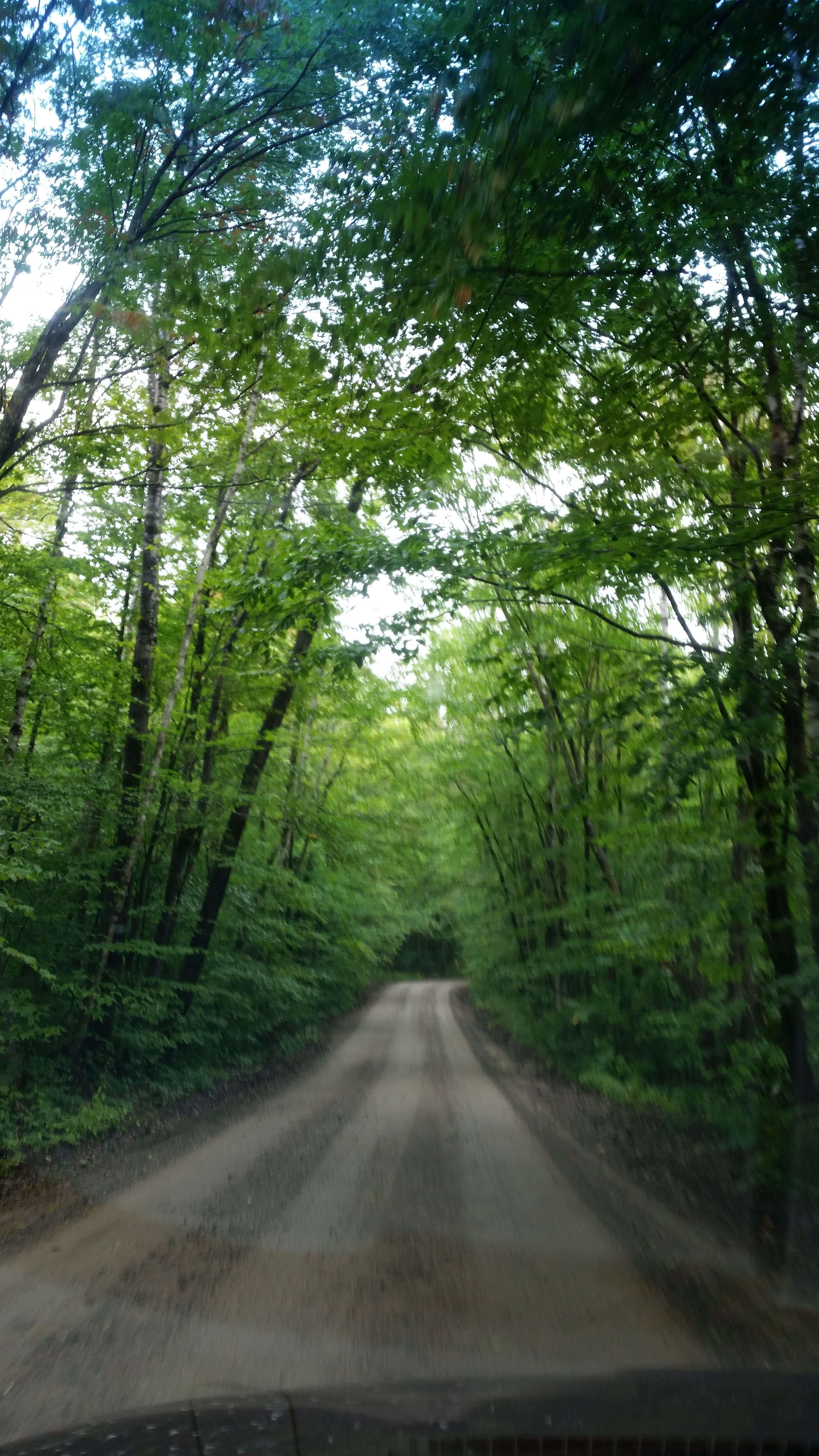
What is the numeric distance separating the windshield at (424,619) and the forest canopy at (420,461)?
0.04m

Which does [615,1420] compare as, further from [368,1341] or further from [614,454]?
[614,454]

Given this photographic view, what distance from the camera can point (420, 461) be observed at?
24.2 feet

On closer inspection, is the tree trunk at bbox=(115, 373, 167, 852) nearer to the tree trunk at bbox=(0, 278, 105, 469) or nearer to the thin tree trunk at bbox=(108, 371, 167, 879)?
the thin tree trunk at bbox=(108, 371, 167, 879)

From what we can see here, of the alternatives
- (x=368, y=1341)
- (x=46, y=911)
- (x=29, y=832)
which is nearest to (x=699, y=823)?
(x=368, y=1341)

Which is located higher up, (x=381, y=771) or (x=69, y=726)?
(x=381, y=771)

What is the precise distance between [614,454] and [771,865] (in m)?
3.35

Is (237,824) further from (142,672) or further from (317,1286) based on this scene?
(317,1286)

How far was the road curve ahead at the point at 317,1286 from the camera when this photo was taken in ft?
12.1

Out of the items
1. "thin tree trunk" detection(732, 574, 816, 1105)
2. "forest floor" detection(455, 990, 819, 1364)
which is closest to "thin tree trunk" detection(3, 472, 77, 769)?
"thin tree trunk" detection(732, 574, 816, 1105)

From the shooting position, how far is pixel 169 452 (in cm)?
910

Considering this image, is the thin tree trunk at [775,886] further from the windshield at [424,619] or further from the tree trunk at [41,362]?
the tree trunk at [41,362]

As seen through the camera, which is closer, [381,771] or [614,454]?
[614,454]

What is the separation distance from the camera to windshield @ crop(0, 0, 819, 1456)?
405 cm

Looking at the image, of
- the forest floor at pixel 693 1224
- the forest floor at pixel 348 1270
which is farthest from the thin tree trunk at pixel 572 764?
the forest floor at pixel 348 1270
